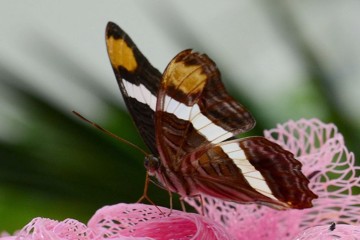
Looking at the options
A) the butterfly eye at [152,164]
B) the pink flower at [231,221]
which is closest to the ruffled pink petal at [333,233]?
the pink flower at [231,221]

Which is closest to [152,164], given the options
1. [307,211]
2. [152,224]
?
[152,224]

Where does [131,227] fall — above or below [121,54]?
below

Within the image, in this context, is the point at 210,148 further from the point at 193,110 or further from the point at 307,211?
the point at 307,211

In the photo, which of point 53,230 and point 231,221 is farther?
point 231,221

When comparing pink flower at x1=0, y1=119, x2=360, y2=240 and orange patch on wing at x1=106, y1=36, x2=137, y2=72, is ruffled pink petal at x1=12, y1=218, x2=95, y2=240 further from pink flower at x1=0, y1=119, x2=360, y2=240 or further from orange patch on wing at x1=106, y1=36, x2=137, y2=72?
orange patch on wing at x1=106, y1=36, x2=137, y2=72

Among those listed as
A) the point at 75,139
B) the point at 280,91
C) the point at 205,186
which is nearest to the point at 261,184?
the point at 205,186
